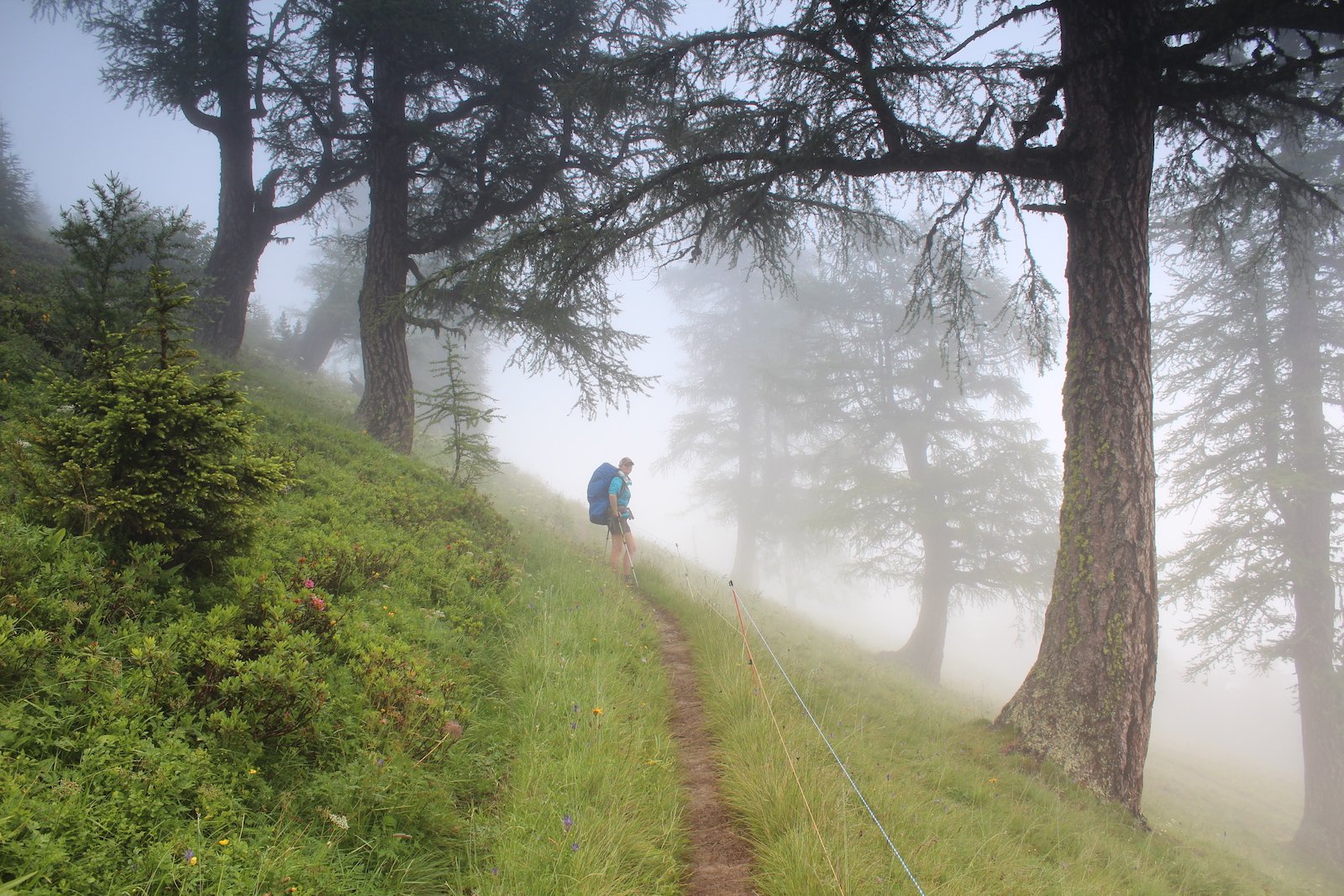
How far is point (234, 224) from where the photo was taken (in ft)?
34.8

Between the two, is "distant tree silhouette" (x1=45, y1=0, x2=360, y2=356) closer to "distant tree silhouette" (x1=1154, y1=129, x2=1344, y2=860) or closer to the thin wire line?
the thin wire line

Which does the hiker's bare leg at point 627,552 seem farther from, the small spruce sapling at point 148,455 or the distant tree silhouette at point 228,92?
the distant tree silhouette at point 228,92

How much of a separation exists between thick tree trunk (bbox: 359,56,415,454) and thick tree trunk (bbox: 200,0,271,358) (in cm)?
304

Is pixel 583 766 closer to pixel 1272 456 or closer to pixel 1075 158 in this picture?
pixel 1075 158


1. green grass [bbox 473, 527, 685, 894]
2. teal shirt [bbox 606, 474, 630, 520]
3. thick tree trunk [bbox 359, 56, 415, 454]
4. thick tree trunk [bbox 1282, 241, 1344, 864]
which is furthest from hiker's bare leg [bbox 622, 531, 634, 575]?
thick tree trunk [bbox 1282, 241, 1344, 864]

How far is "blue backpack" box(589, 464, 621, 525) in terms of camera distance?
914cm

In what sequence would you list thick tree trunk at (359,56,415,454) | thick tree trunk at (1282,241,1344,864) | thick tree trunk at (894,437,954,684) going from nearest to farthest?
thick tree trunk at (359,56,415,454)
thick tree trunk at (1282,241,1344,864)
thick tree trunk at (894,437,954,684)

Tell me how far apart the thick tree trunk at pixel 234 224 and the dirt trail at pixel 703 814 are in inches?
427

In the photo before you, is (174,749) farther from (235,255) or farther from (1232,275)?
(1232,275)

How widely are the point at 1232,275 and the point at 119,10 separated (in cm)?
2162

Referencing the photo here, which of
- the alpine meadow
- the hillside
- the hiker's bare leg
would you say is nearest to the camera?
the hillside

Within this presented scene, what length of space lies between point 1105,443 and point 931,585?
11220 millimetres

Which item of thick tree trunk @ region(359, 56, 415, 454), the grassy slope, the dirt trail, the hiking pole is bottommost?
the dirt trail

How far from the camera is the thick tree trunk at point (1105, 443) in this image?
15.8ft
